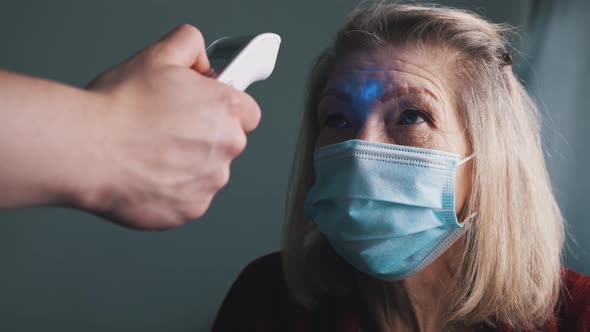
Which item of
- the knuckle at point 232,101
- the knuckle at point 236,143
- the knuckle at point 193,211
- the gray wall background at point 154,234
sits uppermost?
the knuckle at point 232,101

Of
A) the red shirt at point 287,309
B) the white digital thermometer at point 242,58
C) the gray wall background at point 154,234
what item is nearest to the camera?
the white digital thermometer at point 242,58

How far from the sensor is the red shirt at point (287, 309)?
1270 millimetres

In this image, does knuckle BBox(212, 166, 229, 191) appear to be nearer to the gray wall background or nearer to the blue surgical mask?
the blue surgical mask

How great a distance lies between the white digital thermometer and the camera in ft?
2.35

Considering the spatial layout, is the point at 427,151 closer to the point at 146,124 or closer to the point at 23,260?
the point at 146,124

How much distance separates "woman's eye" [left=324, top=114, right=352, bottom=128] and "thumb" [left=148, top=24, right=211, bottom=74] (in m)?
0.69

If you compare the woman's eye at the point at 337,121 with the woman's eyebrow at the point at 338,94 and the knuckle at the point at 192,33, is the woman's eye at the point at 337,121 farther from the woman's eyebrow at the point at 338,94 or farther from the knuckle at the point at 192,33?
the knuckle at the point at 192,33

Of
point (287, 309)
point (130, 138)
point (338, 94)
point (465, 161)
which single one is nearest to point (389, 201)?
point (465, 161)

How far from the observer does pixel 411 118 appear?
125 centimetres

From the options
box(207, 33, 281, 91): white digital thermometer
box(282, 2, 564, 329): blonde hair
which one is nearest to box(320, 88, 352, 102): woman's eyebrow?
box(282, 2, 564, 329): blonde hair

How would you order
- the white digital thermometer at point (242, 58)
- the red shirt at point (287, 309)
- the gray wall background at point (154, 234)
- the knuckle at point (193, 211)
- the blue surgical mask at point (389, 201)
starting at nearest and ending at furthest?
1. the knuckle at point (193, 211)
2. the white digital thermometer at point (242, 58)
3. the blue surgical mask at point (389, 201)
4. the red shirt at point (287, 309)
5. the gray wall background at point (154, 234)

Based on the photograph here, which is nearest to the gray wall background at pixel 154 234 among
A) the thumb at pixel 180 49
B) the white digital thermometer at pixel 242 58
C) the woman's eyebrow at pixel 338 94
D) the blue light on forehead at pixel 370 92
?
the woman's eyebrow at pixel 338 94

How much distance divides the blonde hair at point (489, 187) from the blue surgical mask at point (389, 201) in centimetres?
8

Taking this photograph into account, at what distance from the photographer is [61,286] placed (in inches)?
80.9
